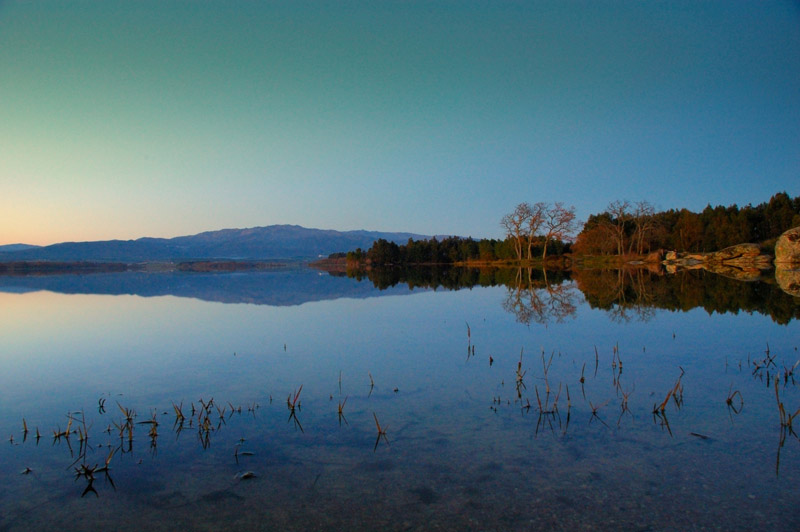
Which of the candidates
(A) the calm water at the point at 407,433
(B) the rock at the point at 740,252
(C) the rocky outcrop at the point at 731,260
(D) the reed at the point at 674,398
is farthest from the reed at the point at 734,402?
(B) the rock at the point at 740,252

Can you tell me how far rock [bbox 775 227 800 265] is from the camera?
42.8m

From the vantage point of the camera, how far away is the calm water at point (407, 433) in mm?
4270

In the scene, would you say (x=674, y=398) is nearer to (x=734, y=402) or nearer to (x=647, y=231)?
(x=734, y=402)

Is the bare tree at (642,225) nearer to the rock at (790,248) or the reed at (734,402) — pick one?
the rock at (790,248)

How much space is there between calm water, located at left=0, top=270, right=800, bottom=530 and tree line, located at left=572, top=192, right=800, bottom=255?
2429 inches

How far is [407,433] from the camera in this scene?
6.15 meters

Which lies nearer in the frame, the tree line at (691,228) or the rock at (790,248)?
the rock at (790,248)

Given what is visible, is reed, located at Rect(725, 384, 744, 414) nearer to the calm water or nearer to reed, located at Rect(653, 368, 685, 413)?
the calm water

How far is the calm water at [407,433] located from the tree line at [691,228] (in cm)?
6170

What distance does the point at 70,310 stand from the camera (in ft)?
71.5

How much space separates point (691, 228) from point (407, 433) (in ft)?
250

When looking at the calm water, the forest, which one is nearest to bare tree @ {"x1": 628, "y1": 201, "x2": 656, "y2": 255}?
the forest

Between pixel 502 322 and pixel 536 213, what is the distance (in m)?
62.0

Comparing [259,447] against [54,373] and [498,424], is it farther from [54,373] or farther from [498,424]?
[54,373]
